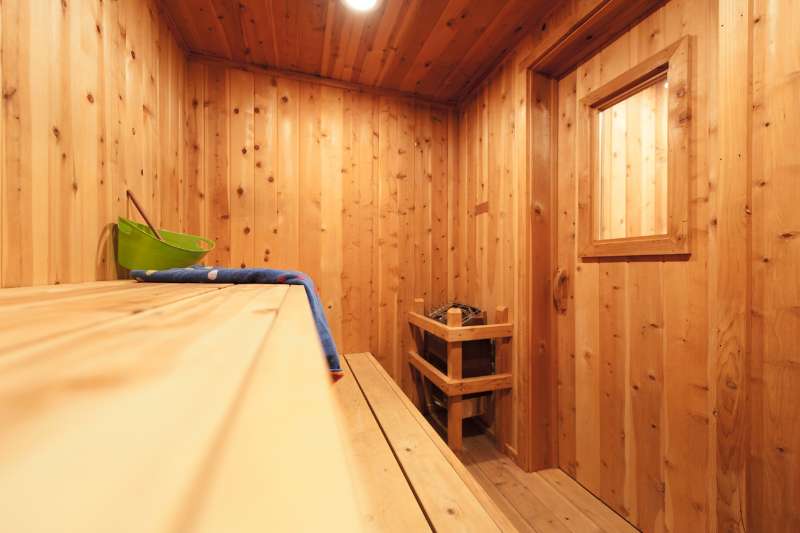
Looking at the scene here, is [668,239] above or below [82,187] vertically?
below

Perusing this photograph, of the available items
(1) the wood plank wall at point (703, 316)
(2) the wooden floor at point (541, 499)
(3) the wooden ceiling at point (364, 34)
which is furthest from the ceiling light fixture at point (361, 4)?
(2) the wooden floor at point (541, 499)

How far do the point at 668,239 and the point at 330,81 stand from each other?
204cm

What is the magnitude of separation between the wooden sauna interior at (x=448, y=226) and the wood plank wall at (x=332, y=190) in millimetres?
16

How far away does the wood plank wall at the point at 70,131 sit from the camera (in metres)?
0.72

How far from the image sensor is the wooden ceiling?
4.83 feet

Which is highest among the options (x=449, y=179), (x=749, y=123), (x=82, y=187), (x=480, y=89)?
(x=480, y=89)

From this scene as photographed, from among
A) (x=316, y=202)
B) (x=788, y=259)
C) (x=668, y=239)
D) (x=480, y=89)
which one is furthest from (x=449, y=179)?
(x=788, y=259)

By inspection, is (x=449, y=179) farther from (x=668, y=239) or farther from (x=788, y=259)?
(x=788, y=259)

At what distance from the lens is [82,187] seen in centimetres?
91

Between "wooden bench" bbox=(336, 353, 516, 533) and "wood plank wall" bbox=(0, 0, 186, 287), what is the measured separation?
0.92m

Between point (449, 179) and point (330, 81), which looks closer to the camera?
point (330, 81)

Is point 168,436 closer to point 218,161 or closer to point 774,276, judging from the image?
point 774,276

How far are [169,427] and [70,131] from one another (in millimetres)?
1202

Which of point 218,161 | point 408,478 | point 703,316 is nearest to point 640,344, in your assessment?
point 703,316
